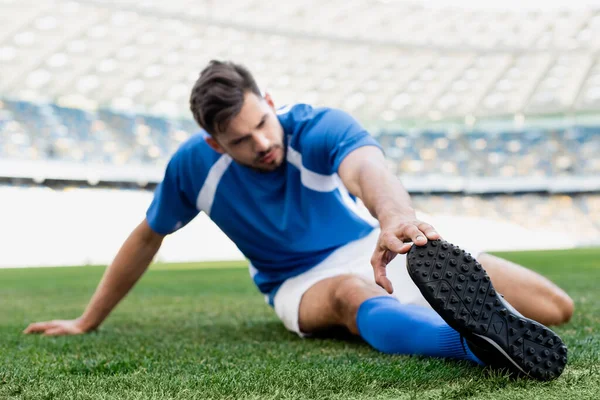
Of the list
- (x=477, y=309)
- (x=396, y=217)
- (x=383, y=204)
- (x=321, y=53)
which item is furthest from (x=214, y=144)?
(x=321, y=53)

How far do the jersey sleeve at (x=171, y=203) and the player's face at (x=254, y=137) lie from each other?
29 cm

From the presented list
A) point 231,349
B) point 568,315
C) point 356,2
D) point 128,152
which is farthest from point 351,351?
point 128,152

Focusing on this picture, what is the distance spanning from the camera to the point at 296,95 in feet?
119

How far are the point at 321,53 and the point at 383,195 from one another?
31.3 m

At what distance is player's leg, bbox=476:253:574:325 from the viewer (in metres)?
2.83

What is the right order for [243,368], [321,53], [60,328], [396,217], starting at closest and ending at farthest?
[396,217], [243,368], [60,328], [321,53]

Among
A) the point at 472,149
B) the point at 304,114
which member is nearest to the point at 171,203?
the point at 304,114

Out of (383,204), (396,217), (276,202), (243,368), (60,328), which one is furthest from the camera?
(60,328)

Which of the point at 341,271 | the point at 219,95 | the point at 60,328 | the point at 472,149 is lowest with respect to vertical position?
the point at 472,149

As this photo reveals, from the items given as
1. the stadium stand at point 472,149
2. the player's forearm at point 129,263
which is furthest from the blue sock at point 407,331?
the stadium stand at point 472,149

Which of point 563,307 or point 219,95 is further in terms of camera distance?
point 563,307

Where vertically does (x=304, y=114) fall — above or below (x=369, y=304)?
above

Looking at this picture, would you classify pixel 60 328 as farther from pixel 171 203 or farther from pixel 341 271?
pixel 341 271

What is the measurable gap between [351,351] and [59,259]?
100 ft
